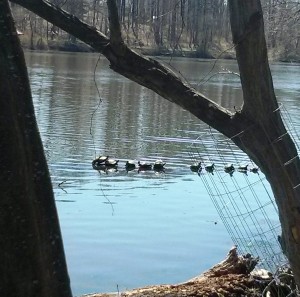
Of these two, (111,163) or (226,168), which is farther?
(111,163)

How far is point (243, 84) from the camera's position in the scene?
19.5ft

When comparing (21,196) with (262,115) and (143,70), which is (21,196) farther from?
(262,115)

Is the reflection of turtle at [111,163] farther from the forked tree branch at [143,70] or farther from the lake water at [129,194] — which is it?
the forked tree branch at [143,70]

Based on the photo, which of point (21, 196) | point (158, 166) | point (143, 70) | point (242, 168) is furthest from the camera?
point (158, 166)

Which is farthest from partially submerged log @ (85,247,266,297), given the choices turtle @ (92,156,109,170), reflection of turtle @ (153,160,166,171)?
reflection of turtle @ (153,160,166,171)

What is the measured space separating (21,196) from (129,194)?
53.2ft

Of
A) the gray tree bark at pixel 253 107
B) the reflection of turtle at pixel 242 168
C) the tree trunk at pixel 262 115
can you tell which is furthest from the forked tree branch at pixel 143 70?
the reflection of turtle at pixel 242 168

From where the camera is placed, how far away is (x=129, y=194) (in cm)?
2028

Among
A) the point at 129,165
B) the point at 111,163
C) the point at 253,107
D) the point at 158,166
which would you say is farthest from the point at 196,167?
the point at 253,107

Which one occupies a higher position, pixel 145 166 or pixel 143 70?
pixel 143 70

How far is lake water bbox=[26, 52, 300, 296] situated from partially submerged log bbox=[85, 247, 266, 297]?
1751 mm

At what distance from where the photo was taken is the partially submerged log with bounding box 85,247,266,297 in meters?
9.26

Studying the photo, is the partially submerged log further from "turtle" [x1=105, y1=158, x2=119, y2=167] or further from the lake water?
"turtle" [x1=105, y1=158, x2=119, y2=167]

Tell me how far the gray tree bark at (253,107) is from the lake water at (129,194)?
523mm
